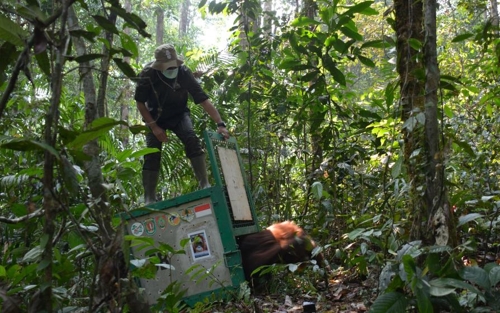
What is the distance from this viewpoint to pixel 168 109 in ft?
16.9

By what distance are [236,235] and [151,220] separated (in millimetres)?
660

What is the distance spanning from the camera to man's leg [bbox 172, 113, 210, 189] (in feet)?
16.6

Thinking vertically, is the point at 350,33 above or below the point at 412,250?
above

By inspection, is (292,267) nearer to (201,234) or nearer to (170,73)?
(201,234)

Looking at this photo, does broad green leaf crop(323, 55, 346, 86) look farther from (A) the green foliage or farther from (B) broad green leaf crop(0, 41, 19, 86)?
(B) broad green leaf crop(0, 41, 19, 86)

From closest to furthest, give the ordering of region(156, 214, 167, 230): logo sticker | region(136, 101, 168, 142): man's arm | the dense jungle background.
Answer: the dense jungle background → region(156, 214, 167, 230): logo sticker → region(136, 101, 168, 142): man's arm

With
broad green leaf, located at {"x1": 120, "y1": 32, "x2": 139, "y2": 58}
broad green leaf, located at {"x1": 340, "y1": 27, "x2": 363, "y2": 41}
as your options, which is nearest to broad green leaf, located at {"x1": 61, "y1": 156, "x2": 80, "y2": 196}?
broad green leaf, located at {"x1": 120, "y1": 32, "x2": 139, "y2": 58}

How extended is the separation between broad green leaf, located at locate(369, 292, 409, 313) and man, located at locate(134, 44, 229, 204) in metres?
2.96

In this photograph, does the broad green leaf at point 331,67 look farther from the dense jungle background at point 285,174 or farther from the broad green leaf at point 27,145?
the broad green leaf at point 27,145

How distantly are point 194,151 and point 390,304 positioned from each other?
3130 mm

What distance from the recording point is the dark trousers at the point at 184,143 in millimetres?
5043

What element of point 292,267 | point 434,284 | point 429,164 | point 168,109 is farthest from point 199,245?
point 434,284

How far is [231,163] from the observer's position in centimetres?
497

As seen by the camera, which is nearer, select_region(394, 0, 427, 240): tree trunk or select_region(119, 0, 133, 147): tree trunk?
select_region(394, 0, 427, 240): tree trunk
